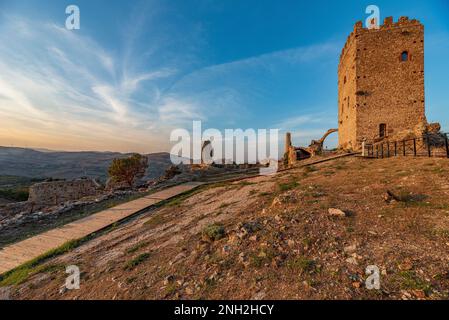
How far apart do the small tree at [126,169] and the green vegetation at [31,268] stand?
17.5m

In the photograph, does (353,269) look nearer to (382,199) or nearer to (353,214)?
(353,214)

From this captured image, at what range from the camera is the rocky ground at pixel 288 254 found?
307 cm

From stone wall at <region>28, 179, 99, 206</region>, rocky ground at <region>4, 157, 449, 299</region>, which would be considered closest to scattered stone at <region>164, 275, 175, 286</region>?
rocky ground at <region>4, 157, 449, 299</region>

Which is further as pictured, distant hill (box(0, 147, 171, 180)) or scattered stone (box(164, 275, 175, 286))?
distant hill (box(0, 147, 171, 180))

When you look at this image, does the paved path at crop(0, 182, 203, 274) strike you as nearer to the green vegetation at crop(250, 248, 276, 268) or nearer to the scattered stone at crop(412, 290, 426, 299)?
the green vegetation at crop(250, 248, 276, 268)

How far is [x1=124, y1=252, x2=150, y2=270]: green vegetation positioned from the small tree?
20.6 metres

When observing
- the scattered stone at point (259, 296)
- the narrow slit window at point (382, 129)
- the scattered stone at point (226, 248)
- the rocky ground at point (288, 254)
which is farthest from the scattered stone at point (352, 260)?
the narrow slit window at point (382, 129)

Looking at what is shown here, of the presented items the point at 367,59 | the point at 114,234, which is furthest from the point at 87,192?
the point at 367,59

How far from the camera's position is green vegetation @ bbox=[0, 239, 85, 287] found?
5.23 metres

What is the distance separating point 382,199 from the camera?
5.77 meters

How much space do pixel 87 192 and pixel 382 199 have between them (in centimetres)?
2315

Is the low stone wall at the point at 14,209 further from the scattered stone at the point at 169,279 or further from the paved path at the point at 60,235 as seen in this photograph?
the scattered stone at the point at 169,279

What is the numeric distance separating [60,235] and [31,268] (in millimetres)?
2560

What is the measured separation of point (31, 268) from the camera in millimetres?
5844
